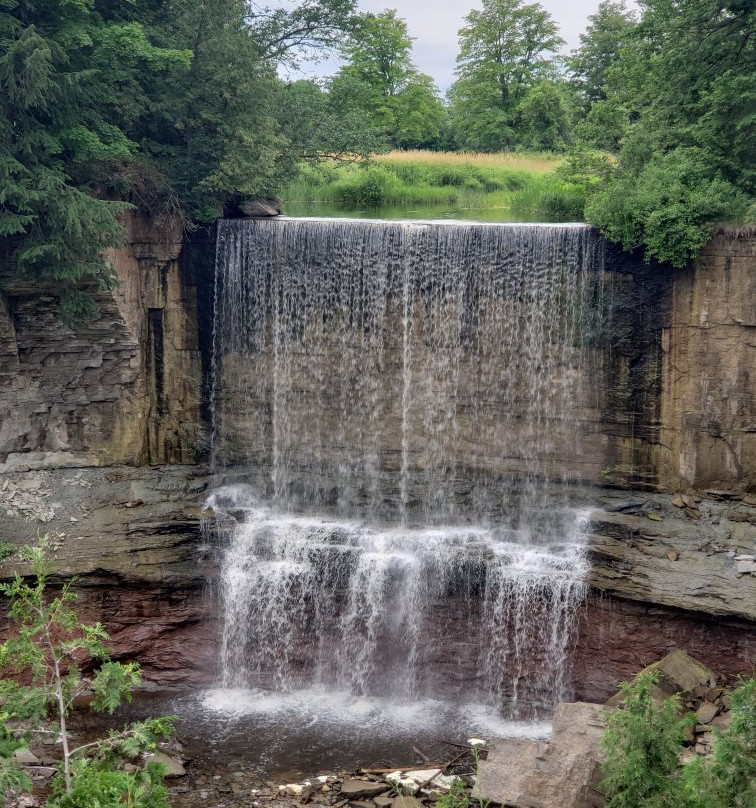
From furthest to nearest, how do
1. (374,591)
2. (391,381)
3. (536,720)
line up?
1. (391,381)
2. (374,591)
3. (536,720)

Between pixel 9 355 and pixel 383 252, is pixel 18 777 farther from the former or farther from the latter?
pixel 383 252

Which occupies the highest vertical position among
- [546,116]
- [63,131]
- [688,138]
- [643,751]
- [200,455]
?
[546,116]

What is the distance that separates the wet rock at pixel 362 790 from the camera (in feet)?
43.9

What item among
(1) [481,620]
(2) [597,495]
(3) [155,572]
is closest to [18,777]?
(3) [155,572]

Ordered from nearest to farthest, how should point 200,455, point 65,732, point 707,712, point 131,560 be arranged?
point 65,732
point 707,712
point 131,560
point 200,455

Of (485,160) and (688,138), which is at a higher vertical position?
(485,160)

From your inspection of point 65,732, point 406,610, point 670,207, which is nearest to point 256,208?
point 670,207

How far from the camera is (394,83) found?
4072 centimetres

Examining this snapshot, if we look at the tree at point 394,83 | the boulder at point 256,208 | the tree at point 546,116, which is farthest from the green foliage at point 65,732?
the tree at point 394,83

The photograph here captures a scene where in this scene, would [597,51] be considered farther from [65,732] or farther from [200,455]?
[65,732]

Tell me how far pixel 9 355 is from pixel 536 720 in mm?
11751

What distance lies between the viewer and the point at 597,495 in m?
18.8

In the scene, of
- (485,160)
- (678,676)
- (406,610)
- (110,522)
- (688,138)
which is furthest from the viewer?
(485,160)

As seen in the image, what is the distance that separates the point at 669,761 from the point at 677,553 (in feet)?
21.4
